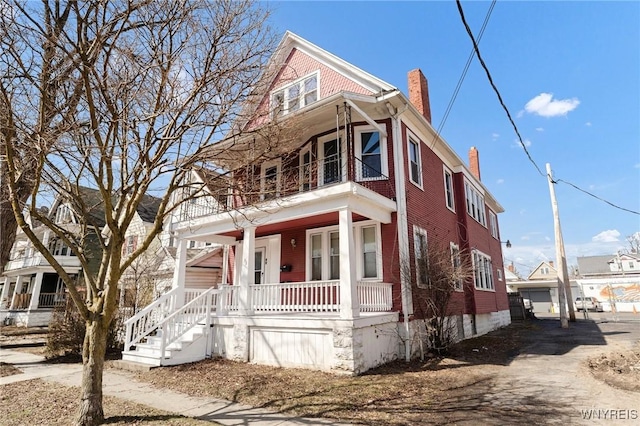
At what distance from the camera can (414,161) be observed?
12656 mm

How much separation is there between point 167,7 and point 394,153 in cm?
718

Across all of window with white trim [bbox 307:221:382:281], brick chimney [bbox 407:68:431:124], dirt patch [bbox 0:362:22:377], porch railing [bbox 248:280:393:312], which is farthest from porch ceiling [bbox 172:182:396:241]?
dirt patch [bbox 0:362:22:377]

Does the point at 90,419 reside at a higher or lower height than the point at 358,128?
lower

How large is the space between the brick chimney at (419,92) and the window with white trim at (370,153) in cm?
381

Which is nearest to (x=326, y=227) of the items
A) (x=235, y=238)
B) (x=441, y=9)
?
(x=235, y=238)

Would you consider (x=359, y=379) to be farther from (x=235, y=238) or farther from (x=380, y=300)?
(x=235, y=238)

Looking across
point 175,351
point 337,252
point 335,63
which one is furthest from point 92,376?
point 335,63

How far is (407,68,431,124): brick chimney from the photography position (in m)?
14.3

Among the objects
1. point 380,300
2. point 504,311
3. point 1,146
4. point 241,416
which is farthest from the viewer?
point 504,311

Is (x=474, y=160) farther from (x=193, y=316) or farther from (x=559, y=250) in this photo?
(x=193, y=316)

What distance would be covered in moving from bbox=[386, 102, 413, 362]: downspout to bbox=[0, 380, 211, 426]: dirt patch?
6.31m

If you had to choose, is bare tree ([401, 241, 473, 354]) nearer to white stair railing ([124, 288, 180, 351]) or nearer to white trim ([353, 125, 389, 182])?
white trim ([353, 125, 389, 182])

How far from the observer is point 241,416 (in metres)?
5.51

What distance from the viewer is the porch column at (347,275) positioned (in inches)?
327
